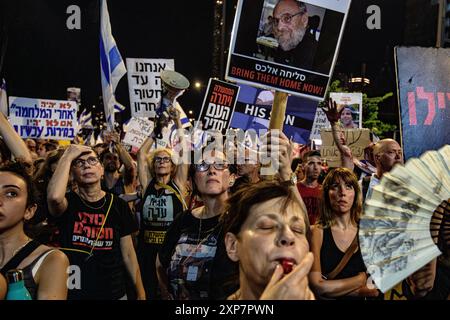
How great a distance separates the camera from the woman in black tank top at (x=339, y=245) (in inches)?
134

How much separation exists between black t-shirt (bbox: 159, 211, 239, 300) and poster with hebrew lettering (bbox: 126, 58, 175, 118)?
5.04m

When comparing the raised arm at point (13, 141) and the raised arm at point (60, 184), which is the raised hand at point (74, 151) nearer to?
the raised arm at point (60, 184)

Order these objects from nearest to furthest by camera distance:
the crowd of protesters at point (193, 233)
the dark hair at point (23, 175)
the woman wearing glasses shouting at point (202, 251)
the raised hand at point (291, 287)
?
the raised hand at point (291, 287), the crowd of protesters at point (193, 233), the dark hair at point (23, 175), the woman wearing glasses shouting at point (202, 251)

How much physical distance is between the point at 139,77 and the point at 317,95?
16.4 feet

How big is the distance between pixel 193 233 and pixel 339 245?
1.04 meters

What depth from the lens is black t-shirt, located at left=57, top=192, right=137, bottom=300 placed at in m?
4.06

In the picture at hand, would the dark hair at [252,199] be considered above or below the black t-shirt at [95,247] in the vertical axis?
above

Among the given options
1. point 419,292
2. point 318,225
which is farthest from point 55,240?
point 419,292

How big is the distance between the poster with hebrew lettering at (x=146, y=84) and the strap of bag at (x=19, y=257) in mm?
5636

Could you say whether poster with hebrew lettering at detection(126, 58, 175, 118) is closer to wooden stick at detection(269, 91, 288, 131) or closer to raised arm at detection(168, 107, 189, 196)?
raised arm at detection(168, 107, 189, 196)

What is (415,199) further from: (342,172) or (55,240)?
(55,240)

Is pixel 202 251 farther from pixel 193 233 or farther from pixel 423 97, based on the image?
pixel 423 97

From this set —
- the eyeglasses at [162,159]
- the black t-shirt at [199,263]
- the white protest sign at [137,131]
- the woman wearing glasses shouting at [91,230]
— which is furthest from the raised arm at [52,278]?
the white protest sign at [137,131]

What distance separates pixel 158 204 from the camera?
5.24 m
